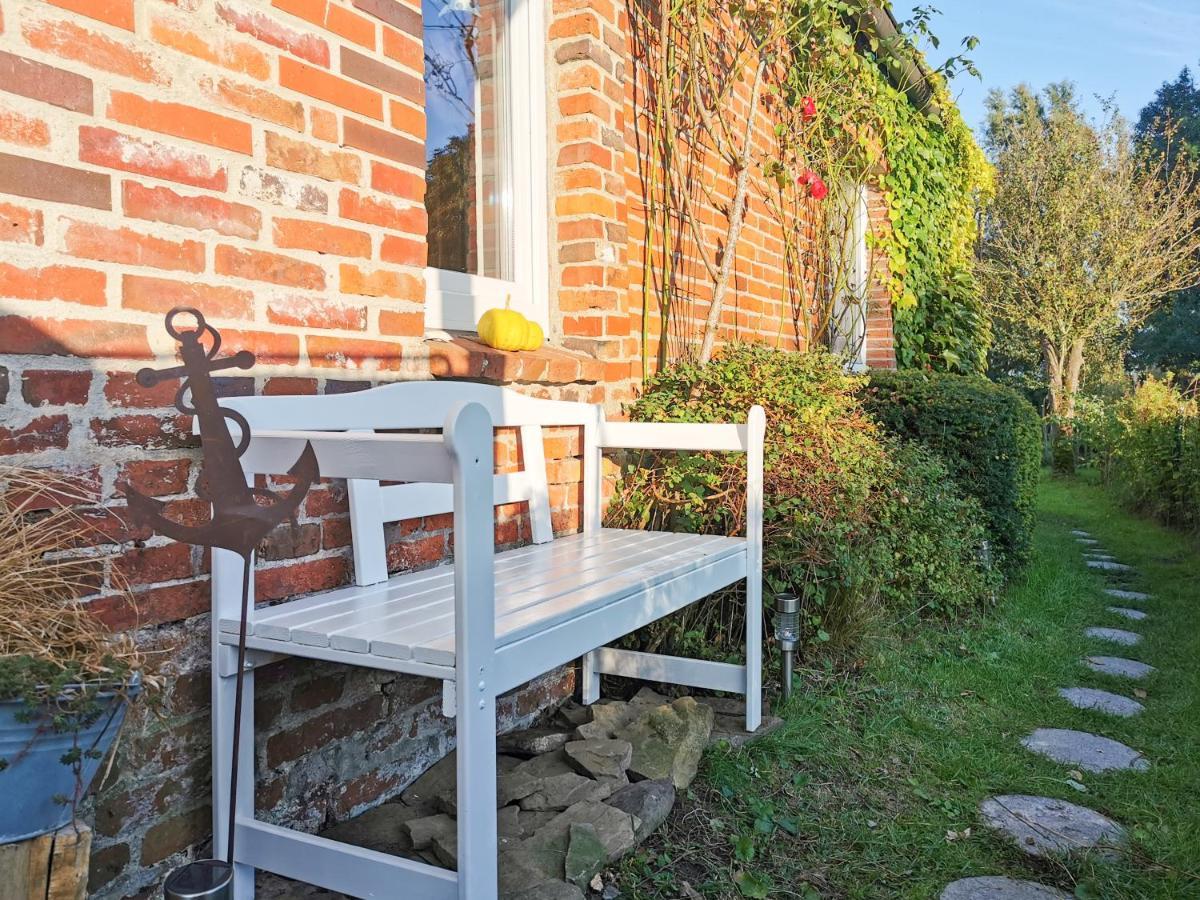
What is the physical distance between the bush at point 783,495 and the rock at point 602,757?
0.67 metres

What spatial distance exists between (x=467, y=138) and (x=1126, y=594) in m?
4.46

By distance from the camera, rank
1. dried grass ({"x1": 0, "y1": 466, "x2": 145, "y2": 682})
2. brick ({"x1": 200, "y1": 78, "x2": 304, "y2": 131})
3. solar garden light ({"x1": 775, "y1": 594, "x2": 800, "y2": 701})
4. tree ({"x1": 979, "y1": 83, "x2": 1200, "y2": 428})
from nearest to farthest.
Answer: dried grass ({"x1": 0, "y1": 466, "x2": 145, "y2": 682}) < brick ({"x1": 200, "y1": 78, "x2": 304, "y2": 131}) < solar garden light ({"x1": 775, "y1": 594, "x2": 800, "y2": 701}) < tree ({"x1": 979, "y1": 83, "x2": 1200, "y2": 428})

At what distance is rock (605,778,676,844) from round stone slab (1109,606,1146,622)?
3387mm

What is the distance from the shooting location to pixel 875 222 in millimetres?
7398

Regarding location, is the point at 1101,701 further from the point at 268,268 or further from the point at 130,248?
the point at 130,248

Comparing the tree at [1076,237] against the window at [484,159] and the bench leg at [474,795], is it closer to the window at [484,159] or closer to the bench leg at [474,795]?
the window at [484,159]

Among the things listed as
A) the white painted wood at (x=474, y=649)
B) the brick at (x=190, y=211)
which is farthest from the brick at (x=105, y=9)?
the white painted wood at (x=474, y=649)

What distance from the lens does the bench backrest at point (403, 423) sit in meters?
1.90

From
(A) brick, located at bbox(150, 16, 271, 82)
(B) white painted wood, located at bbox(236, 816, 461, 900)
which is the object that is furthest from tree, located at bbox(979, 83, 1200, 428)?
(B) white painted wood, located at bbox(236, 816, 461, 900)

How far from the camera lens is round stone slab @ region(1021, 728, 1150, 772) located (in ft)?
9.04

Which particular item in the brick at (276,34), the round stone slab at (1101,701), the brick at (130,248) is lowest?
the round stone slab at (1101,701)

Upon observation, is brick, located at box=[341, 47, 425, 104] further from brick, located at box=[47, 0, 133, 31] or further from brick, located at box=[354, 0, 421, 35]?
brick, located at box=[47, 0, 133, 31]

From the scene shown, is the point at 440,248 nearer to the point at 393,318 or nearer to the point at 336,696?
the point at 393,318

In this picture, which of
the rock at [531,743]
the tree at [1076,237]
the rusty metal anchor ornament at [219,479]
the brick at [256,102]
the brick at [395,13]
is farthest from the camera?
the tree at [1076,237]
